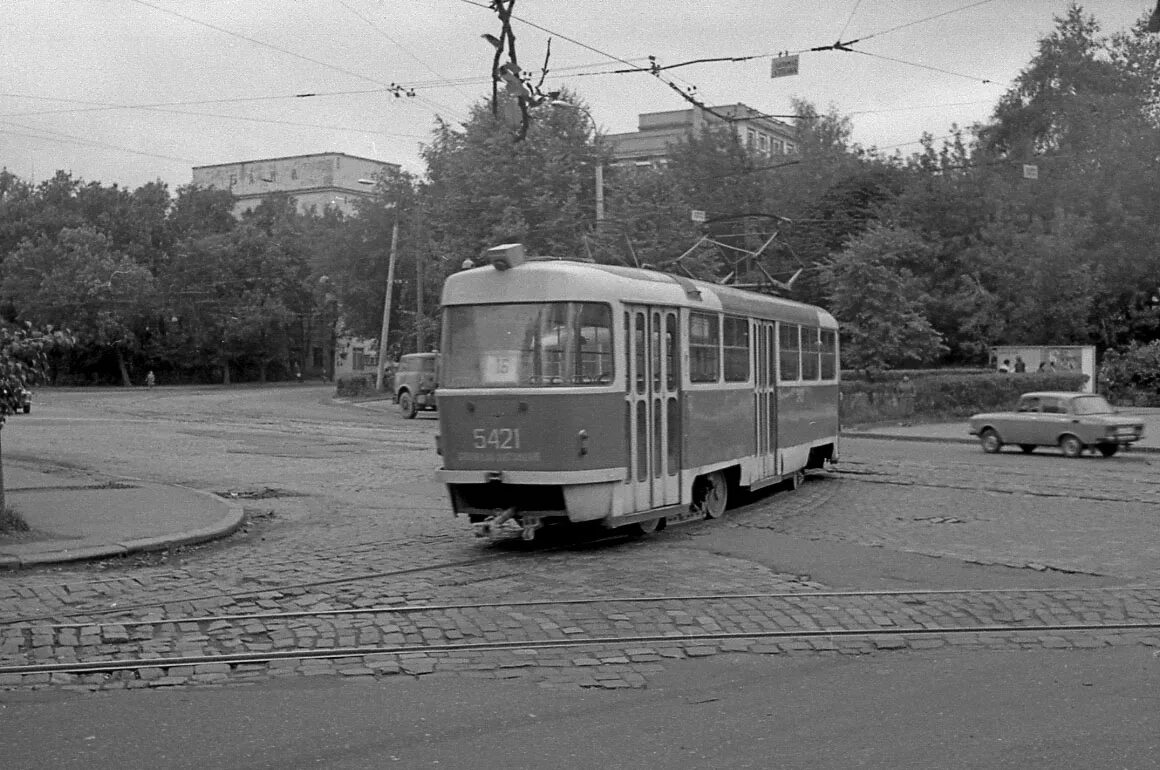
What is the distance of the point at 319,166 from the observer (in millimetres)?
113312

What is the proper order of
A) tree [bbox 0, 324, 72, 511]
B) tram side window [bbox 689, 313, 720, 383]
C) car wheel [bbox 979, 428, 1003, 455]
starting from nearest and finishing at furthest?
tree [bbox 0, 324, 72, 511]
tram side window [bbox 689, 313, 720, 383]
car wheel [bbox 979, 428, 1003, 455]

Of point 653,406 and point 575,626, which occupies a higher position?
point 653,406

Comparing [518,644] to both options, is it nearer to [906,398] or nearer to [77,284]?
[906,398]

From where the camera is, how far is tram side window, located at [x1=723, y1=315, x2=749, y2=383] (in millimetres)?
15797

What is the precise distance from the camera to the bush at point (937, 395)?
39.0 m

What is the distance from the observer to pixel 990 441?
29078mm

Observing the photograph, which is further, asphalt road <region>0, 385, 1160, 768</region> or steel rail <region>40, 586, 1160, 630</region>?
steel rail <region>40, 586, 1160, 630</region>

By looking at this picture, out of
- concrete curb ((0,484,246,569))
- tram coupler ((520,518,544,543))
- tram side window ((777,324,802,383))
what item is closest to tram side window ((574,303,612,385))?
tram coupler ((520,518,544,543))

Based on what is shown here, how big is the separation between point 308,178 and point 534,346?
10555 centimetres

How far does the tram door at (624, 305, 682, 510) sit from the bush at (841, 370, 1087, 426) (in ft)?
81.6

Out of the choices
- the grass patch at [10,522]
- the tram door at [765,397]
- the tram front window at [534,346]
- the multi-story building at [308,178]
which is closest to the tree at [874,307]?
the tram door at [765,397]

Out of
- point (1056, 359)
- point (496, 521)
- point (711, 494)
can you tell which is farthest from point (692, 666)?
point (1056, 359)

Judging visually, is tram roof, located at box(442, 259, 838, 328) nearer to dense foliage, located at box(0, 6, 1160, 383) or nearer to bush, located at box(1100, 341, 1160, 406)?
dense foliage, located at box(0, 6, 1160, 383)

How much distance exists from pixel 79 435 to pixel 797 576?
22.7 metres
